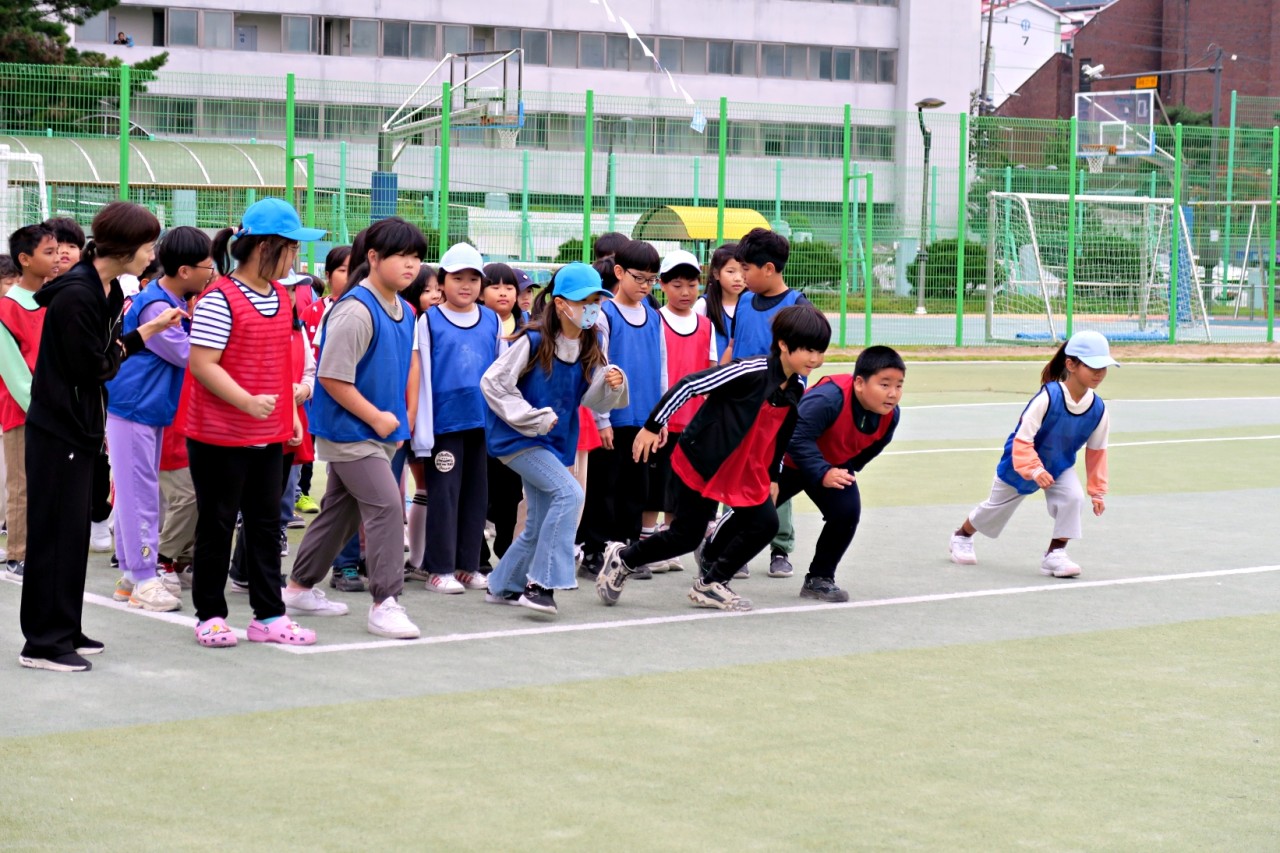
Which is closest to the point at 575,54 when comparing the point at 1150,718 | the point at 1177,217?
the point at 1177,217

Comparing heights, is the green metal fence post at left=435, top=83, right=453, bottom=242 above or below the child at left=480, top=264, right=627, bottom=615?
above

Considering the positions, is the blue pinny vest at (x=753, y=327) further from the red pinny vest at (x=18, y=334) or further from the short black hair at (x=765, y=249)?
the red pinny vest at (x=18, y=334)

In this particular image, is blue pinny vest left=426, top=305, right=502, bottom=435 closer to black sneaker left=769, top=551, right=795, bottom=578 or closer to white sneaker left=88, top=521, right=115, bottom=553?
black sneaker left=769, top=551, right=795, bottom=578

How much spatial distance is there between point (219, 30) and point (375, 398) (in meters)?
51.2

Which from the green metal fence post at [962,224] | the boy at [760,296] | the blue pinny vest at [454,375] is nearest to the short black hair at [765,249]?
the boy at [760,296]

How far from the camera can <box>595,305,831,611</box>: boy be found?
23.6ft

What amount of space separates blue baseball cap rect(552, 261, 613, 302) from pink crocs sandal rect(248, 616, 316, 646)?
1836 mm

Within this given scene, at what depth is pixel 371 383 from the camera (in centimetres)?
676

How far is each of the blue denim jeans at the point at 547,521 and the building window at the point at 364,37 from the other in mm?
50784

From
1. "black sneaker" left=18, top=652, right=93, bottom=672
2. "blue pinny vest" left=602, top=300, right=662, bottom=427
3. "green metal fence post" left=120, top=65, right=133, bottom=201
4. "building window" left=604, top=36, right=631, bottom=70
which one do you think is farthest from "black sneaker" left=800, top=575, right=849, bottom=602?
"building window" left=604, top=36, right=631, bottom=70

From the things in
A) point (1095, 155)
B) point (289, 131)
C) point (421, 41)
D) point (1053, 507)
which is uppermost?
point (421, 41)

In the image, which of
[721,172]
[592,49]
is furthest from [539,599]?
[592,49]

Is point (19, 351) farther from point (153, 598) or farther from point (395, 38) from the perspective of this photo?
point (395, 38)

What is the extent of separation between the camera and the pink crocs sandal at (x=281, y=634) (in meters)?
6.53
